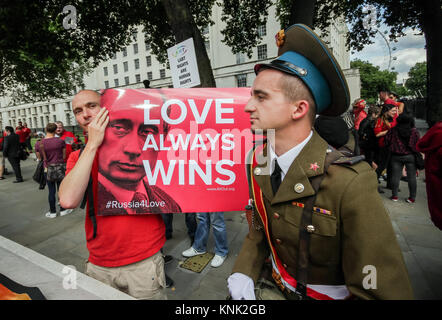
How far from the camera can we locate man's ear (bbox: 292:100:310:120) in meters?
1.12

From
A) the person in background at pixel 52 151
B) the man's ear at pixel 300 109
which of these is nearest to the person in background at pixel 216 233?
the man's ear at pixel 300 109

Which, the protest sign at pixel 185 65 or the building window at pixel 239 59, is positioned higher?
the building window at pixel 239 59

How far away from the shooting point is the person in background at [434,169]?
8.39 feet

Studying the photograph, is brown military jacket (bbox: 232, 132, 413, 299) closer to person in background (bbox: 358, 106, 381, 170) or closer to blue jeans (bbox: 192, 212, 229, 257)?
blue jeans (bbox: 192, 212, 229, 257)

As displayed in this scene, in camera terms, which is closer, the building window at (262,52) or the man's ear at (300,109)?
the man's ear at (300,109)

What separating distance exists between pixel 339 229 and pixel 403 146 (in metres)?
5.36

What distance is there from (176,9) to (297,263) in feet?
15.8

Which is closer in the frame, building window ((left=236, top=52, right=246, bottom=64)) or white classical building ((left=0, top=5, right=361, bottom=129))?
white classical building ((left=0, top=5, right=361, bottom=129))

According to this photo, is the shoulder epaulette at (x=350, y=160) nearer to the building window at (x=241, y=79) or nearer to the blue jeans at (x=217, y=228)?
the blue jeans at (x=217, y=228)

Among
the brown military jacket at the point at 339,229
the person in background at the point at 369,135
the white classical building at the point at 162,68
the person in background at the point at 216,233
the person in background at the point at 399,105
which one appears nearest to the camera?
the brown military jacket at the point at 339,229

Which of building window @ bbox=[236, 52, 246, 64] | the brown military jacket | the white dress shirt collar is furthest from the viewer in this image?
building window @ bbox=[236, 52, 246, 64]

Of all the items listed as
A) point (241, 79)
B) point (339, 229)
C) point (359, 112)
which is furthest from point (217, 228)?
point (241, 79)

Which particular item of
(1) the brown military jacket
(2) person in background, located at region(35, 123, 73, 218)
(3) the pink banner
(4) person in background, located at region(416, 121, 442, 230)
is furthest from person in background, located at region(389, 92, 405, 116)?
(2) person in background, located at region(35, 123, 73, 218)
